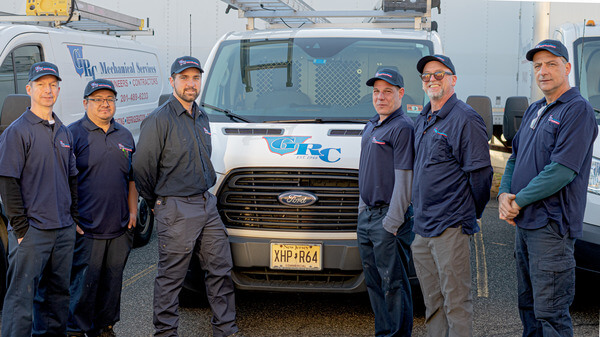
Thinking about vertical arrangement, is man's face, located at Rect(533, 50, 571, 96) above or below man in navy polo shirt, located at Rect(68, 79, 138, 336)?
above

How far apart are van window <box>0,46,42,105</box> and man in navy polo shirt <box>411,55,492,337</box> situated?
396 cm

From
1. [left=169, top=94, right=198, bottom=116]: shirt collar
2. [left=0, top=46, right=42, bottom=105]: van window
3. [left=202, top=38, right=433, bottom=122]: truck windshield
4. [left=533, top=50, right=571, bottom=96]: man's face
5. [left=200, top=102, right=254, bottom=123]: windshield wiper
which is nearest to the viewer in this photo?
[left=533, top=50, right=571, bottom=96]: man's face

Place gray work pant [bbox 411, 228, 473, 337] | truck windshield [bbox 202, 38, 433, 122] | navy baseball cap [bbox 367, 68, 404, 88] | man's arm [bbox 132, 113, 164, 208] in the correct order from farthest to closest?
truck windshield [bbox 202, 38, 433, 122] < man's arm [bbox 132, 113, 164, 208] < navy baseball cap [bbox 367, 68, 404, 88] < gray work pant [bbox 411, 228, 473, 337]

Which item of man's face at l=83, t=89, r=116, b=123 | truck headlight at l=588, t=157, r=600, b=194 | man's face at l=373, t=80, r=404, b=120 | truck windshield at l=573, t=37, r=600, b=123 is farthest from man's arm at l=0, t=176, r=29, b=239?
truck windshield at l=573, t=37, r=600, b=123

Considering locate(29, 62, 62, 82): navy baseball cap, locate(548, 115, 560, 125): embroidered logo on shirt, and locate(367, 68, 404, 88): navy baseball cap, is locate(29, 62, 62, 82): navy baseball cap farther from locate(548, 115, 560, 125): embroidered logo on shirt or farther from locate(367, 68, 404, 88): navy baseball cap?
locate(548, 115, 560, 125): embroidered logo on shirt

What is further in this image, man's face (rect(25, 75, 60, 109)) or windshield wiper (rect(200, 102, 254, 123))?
windshield wiper (rect(200, 102, 254, 123))

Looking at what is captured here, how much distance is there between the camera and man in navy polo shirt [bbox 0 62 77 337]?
3.76 meters

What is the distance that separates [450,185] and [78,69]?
4.63 m

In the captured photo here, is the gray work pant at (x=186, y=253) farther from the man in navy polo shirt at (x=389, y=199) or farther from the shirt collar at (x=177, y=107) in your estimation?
the man in navy polo shirt at (x=389, y=199)

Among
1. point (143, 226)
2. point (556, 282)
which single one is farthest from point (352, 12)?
point (556, 282)

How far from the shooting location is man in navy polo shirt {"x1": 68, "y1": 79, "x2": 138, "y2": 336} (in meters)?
4.27

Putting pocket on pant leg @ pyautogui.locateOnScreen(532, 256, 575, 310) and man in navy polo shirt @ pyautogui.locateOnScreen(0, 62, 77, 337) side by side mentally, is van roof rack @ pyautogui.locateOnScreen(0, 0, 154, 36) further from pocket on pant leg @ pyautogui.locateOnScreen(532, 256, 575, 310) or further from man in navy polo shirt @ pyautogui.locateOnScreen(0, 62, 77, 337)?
pocket on pant leg @ pyautogui.locateOnScreen(532, 256, 575, 310)

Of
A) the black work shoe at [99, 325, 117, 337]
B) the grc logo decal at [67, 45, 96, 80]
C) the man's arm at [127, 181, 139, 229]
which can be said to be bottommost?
the black work shoe at [99, 325, 117, 337]

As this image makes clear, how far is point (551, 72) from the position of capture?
350cm
